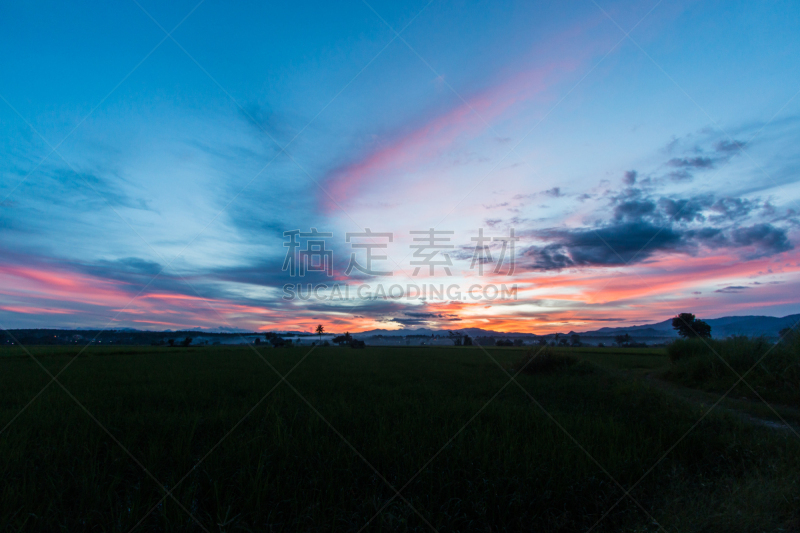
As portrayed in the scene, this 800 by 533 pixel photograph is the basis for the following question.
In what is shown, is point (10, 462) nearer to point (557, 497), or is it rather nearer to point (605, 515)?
point (557, 497)

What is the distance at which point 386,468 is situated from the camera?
4.01 m

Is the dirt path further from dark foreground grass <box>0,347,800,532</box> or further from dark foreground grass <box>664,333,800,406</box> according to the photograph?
dark foreground grass <box>0,347,800,532</box>

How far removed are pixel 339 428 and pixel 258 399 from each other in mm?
3074

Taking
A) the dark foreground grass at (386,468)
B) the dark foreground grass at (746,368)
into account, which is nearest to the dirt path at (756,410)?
the dark foreground grass at (746,368)

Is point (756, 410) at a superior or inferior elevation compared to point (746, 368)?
inferior

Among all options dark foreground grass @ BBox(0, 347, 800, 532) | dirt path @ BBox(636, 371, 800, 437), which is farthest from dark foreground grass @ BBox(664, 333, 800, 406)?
dark foreground grass @ BBox(0, 347, 800, 532)

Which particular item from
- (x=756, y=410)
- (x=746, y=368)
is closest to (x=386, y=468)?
(x=756, y=410)

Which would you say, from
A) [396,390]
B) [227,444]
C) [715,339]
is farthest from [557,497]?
[715,339]

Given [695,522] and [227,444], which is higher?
[227,444]

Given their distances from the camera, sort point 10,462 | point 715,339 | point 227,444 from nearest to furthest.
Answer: point 10,462 < point 227,444 < point 715,339

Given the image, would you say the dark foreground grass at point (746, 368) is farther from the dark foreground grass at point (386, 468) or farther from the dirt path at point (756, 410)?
the dark foreground grass at point (386, 468)

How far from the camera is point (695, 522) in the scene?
3.10 meters

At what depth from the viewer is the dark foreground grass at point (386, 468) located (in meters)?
3.13

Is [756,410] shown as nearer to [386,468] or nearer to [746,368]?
[746,368]
